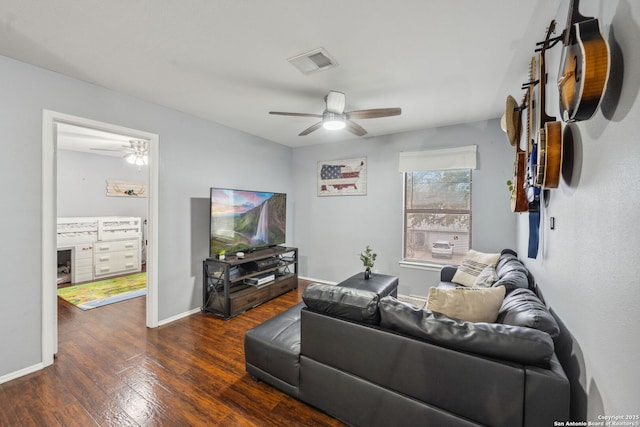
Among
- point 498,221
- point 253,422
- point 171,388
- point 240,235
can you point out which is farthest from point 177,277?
point 498,221

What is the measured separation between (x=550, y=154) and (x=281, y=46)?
1845mm

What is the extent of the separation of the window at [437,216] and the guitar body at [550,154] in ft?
8.33

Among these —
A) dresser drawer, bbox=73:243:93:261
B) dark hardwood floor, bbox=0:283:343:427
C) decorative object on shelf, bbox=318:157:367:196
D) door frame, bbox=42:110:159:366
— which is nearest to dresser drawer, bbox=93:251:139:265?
dresser drawer, bbox=73:243:93:261

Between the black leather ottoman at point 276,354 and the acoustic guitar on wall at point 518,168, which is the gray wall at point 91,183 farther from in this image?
the acoustic guitar on wall at point 518,168

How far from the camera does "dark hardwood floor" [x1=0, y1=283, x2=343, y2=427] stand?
175 centimetres

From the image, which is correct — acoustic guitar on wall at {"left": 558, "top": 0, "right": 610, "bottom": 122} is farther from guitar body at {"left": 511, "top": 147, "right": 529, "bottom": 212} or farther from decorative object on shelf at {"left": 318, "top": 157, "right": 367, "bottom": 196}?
decorative object on shelf at {"left": 318, "top": 157, "right": 367, "bottom": 196}

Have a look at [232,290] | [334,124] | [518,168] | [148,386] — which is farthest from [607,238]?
[232,290]

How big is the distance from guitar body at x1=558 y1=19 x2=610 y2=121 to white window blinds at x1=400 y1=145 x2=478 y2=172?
2733 millimetres

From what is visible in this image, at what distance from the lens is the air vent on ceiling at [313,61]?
2.06m

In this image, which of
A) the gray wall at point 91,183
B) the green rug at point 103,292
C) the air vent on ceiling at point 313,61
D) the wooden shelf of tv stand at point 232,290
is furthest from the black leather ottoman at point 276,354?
the gray wall at point 91,183

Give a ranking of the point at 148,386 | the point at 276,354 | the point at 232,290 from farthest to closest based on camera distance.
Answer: the point at 232,290 → the point at 148,386 → the point at 276,354

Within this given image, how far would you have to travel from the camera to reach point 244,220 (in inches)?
151

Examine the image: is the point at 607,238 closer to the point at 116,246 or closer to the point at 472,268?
the point at 472,268

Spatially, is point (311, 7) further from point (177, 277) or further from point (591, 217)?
point (177, 277)
